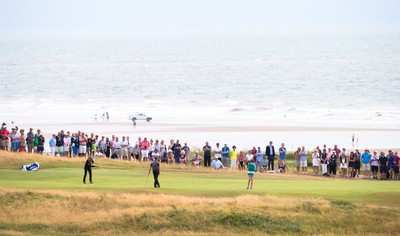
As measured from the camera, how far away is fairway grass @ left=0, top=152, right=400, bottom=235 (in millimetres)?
32312

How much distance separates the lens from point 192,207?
34.1 metres

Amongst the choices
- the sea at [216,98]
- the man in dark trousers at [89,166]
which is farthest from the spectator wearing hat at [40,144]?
the sea at [216,98]

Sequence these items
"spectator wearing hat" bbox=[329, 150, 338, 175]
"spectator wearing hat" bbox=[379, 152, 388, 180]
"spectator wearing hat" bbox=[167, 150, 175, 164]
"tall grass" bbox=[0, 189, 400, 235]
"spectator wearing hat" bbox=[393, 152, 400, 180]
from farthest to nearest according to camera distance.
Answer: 1. "spectator wearing hat" bbox=[167, 150, 175, 164]
2. "spectator wearing hat" bbox=[329, 150, 338, 175]
3. "spectator wearing hat" bbox=[379, 152, 388, 180]
4. "spectator wearing hat" bbox=[393, 152, 400, 180]
5. "tall grass" bbox=[0, 189, 400, 235]

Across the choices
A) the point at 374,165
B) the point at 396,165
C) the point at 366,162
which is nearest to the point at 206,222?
the point at 396,165

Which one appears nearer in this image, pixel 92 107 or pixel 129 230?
pixel 129 230

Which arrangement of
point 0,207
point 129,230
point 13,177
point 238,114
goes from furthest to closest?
1. point 238,114
2. point 13,177
3. point 0,207
4. point 129,230

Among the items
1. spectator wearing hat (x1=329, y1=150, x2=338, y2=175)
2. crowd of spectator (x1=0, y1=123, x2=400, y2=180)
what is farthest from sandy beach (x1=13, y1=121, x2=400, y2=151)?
spectator wearing hat (x1=329, y1=150, x2=338, y2=175)

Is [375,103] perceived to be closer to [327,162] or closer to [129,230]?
[327,162]

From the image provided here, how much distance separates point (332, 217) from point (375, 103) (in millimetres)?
93515

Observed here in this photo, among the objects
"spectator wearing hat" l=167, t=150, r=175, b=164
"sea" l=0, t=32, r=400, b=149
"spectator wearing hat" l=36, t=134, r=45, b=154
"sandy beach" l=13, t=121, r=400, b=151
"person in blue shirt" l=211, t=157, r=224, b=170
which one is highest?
"sea" l=0, t=32, r=400, b=149

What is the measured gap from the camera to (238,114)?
107500 mm

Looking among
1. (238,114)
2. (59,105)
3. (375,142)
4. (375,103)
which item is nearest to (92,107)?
(59,105)

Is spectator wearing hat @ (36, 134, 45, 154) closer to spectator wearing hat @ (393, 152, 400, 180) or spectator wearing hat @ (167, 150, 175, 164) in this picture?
spectator wearing hat @ (167, 150, 175, 164)

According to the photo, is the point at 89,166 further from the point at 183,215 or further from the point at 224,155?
the point at 224,155
